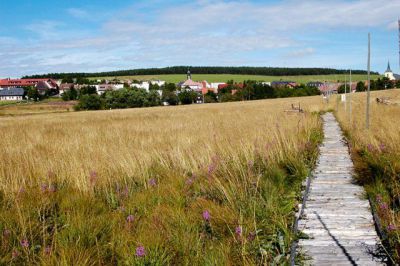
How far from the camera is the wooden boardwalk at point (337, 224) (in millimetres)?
3996

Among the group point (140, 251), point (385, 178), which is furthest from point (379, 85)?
point (140, 251)

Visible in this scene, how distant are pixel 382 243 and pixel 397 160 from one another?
10.5ft

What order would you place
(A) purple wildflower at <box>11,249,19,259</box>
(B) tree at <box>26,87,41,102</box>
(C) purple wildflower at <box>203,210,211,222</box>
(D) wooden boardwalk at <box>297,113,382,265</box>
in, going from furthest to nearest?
(B) tree at <box>26,87,41,102</box> → (C) purple wildflower at <box>203,210,211,222</box> → (D) wooden boardwalk at <box>297,113,382,265</box> → (A) purple wildflower at <box>11,249,19,259</box>

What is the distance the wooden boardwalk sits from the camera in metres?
4.00

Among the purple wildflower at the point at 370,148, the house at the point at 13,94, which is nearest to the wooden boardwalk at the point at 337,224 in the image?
the purple wildflower at the point at 370,148

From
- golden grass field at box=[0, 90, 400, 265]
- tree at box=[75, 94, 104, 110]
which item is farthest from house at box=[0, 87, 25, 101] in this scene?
golden grass field at box=[0, 90, 400, 265]

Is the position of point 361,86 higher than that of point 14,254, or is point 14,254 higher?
point 361,86

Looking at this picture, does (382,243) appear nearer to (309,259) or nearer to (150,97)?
(309,259)

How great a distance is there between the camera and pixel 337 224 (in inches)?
193

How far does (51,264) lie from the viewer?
3.38 metres

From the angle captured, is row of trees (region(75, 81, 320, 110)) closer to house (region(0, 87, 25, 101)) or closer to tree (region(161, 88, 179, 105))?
tree (region(161, 88, 179, 105))

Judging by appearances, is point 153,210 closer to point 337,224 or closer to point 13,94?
point 337,224

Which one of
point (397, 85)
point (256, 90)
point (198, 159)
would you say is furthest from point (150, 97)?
point (198, 159)

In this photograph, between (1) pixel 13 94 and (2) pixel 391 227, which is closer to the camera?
(2) pixel 391 227
